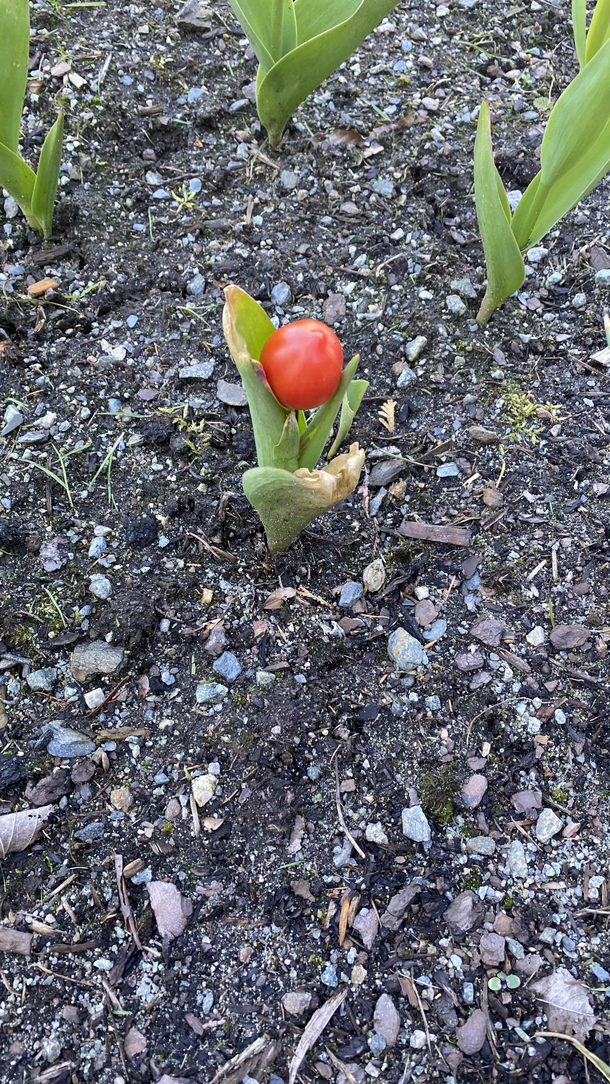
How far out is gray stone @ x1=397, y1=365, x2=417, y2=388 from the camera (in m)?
1.93

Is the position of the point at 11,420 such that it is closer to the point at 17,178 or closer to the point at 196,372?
the point at 196,372

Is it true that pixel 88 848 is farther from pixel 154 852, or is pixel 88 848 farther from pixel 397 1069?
pixel 397 1069

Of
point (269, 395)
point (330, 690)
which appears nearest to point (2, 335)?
point (269, 395)

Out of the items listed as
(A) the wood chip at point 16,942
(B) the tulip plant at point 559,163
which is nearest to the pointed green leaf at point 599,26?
(B) the tulip plant at point 559,163

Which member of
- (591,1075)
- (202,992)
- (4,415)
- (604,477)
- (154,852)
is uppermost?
(4,415)

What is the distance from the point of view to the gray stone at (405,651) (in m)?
1.63

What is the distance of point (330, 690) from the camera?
1.60 m

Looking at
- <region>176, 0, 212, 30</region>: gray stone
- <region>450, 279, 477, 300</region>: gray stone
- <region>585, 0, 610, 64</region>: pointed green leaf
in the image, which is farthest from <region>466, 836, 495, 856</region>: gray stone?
<region>176, 0, 212, 30</region>: gray stone

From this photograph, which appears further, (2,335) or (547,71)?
(547,71)

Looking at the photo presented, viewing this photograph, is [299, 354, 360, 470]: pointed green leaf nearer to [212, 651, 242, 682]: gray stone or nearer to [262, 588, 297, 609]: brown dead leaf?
[262, 588, 297, 609]: brown dead leaf

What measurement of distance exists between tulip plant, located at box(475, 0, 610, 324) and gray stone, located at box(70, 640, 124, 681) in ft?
4.02

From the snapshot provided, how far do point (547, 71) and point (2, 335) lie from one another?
1.84 meters

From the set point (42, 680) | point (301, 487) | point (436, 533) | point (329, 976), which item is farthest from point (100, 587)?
point (329, 976)

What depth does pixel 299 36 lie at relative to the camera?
1956 millimetres
